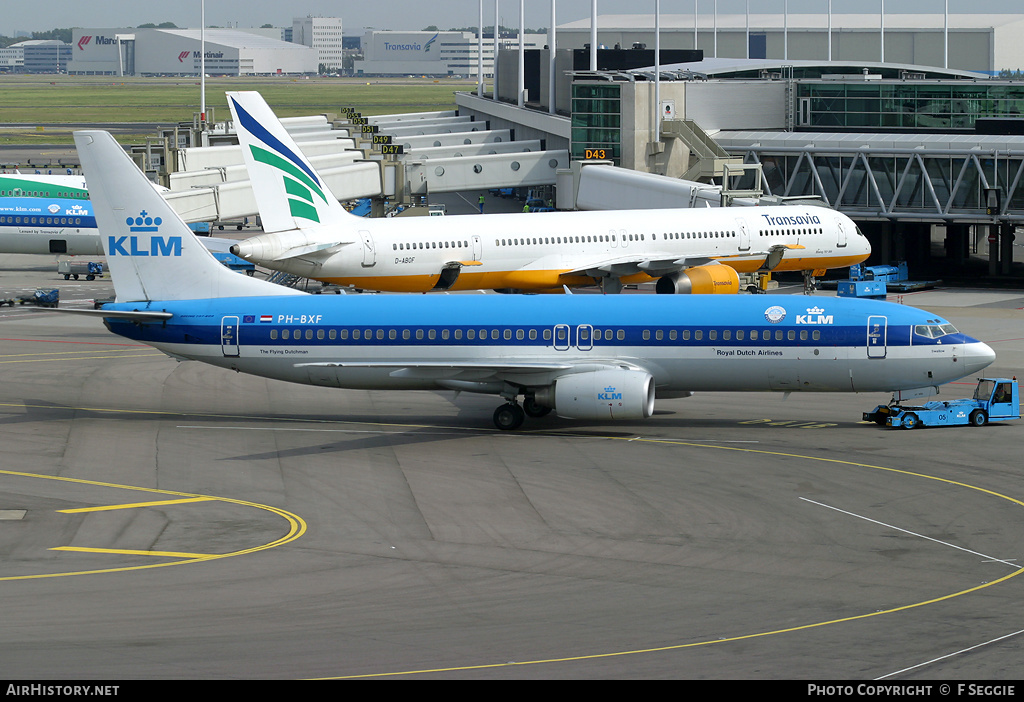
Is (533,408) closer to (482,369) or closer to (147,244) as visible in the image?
(482,369)

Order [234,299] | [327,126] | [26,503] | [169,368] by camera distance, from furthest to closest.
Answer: [327,126], [169,368], [234,299], [26,503]

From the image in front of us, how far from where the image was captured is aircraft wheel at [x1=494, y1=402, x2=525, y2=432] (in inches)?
1753

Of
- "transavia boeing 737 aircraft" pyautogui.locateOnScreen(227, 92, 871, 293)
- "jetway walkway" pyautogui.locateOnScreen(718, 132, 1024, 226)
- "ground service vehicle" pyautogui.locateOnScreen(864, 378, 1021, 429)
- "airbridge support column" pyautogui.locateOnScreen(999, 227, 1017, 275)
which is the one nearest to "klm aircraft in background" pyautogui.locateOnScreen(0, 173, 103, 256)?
"transavia boeing 737 aircraft" pyautogui.locateOnScreen(227, 92, 871, 293)

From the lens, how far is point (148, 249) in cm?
4591

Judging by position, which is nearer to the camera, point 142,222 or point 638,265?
point 142,222

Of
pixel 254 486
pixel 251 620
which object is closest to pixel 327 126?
pixel 254 486

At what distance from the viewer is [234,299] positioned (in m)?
45.7

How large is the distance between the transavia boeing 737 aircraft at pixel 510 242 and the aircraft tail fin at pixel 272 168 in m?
0.05

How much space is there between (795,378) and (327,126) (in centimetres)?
11577

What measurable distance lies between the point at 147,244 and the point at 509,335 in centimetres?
1363

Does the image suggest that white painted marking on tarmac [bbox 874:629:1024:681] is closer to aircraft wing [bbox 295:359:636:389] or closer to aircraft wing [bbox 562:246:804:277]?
aircraft wing [bbox 295:359:636:389]

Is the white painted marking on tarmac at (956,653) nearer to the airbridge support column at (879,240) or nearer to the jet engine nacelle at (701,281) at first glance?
the jet engine nacelle at (701,281)

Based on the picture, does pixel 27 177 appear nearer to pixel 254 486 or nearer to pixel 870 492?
pixel 254 486

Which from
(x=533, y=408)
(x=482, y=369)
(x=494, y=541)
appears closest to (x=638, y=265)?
(x=533, y=408)
